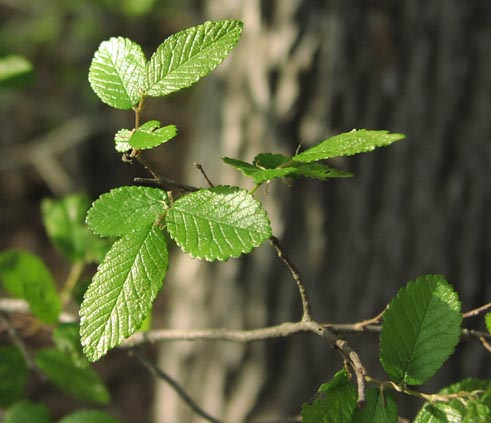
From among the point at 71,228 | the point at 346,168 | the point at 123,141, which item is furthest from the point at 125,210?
the point at 346,168

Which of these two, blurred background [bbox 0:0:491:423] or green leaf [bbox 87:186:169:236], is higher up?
green leaf [bbox 87:186:169:236]

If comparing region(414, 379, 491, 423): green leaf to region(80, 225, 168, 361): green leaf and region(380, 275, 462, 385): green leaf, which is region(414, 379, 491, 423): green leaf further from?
region(80, 225, 168, 361): green leaf

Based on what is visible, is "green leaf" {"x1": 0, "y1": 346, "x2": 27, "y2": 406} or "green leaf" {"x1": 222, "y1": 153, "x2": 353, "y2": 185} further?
"green leaf" {"x1": 0, "y1": 346, "x2": 27, "y2": 406}


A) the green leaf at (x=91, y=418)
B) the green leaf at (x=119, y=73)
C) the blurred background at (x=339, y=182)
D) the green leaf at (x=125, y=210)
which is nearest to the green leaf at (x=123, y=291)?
the green leaf at (x=125, y=210)

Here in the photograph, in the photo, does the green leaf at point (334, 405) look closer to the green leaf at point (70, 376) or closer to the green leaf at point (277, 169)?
the green leaf at point (277, 169)

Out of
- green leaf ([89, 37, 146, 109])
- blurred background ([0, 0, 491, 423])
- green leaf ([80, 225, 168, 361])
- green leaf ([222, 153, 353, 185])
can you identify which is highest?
green leaf ([89, 37, 146, 109])

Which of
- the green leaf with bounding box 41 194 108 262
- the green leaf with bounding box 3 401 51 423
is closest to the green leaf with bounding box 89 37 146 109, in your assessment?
the green leaf with bounding box 41 194 108 262

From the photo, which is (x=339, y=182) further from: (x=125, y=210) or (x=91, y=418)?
(x=125, y=210)
